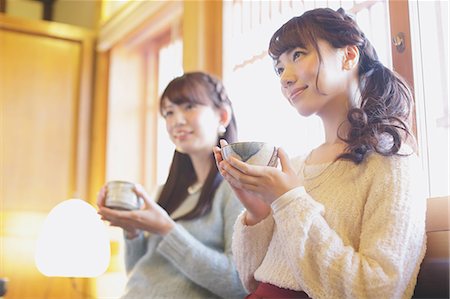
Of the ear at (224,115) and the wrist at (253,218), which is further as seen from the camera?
the ear at (224,115)

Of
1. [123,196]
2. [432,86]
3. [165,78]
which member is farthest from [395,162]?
[165,78]

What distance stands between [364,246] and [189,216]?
2.38 ft

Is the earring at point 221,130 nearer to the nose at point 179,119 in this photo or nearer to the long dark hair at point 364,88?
the nose at point 179,119

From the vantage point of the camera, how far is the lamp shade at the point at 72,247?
224 cm

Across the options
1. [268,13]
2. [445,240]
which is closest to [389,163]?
[445,240]

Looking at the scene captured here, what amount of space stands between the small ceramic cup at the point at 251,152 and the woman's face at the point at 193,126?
618 millimetres

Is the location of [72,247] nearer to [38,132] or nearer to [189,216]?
[189,216]

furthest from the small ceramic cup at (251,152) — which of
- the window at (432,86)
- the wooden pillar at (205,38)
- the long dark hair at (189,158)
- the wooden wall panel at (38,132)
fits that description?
the wooden wall panel at (38,132)

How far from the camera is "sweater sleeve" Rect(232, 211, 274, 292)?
3.62 ft

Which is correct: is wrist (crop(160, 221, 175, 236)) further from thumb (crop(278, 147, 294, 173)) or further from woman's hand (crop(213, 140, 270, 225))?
thumb (crop(278, 147, 294, 173))

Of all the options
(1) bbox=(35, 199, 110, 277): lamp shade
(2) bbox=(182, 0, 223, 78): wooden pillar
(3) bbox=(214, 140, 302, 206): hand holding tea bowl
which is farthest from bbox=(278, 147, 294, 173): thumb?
(1) bbox=(35, 199, 110, 277): lamp shade

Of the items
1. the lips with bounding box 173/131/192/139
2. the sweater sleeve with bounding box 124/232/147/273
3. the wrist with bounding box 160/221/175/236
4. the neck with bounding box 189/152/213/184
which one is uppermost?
the lips with bounding box 173/131/192/139

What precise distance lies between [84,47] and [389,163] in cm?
264

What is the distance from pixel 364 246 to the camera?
3.00 feet
